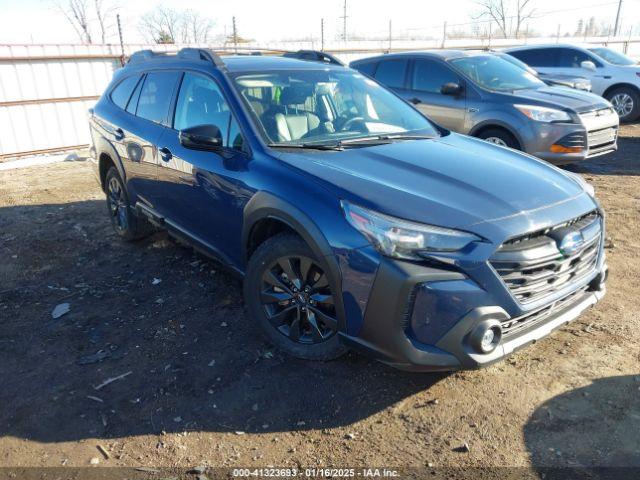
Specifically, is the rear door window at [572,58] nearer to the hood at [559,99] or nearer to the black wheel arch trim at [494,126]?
the hood at [559,99]

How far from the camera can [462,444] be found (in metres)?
2.54

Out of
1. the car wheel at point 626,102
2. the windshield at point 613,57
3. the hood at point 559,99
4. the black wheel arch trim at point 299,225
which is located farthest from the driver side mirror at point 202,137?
the windshield at point 613,57

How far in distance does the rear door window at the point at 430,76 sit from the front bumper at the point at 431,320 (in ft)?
18.4

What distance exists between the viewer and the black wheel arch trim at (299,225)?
2.67 meters

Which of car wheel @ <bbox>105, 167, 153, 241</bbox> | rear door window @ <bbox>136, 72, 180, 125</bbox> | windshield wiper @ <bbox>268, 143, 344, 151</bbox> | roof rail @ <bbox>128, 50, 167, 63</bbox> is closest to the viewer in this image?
windshield wiper @ <bbox>268, 143, 344, 151</bbox>

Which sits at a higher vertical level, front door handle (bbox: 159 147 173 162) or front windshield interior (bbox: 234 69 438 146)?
front windshield interior (bbox: 234 69 438 146)

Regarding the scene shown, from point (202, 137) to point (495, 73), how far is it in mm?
5553

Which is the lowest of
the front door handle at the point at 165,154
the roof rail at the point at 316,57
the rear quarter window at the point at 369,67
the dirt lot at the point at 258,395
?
the dirt lot at the point at 258,395

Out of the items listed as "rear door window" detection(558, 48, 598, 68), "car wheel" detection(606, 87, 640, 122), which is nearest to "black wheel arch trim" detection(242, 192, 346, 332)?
"rear door window" detection(558, 48, 598, 68)

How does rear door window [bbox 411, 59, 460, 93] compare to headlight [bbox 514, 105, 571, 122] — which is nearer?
headlight [bbox 514, 105, 571, 122]

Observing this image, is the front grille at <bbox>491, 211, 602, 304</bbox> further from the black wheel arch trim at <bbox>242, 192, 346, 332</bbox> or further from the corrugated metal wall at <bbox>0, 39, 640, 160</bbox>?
the corrugated metal wall at <bbox>0, 39, 640, 160</bbox>

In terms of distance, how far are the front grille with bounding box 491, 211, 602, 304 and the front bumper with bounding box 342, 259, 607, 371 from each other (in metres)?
0.14

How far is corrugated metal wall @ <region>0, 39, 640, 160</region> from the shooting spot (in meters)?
10.1

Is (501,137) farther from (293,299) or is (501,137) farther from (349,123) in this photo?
(293,299)
